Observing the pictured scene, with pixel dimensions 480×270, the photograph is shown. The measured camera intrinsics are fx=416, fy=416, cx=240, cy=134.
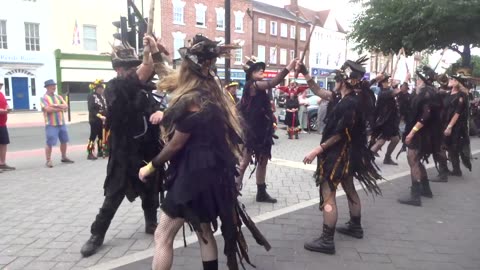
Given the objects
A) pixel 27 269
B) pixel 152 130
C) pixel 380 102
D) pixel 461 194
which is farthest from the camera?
pixel 380 102

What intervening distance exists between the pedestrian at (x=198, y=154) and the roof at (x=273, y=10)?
130 feet

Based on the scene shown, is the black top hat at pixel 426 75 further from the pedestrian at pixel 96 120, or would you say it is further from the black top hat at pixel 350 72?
the pedestrian at pixel 96 120

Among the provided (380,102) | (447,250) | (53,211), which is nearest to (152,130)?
(53,211)

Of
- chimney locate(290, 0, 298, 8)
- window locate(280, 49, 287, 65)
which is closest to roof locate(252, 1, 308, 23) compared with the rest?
chimney locate(290, 0, 298, 8)

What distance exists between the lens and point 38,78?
90.8 feet

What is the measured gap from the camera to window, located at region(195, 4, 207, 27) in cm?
3509

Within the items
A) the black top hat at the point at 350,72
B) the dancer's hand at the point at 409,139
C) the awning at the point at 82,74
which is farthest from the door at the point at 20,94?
the black top hat at the point at 350,72

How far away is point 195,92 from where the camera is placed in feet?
9.36

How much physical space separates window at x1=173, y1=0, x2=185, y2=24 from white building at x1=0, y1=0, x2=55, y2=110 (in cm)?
959

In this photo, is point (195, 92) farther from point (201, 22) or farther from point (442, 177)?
point (201, 22)

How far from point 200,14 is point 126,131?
33.0 metres

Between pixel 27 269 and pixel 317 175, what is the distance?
→ 9.44ft

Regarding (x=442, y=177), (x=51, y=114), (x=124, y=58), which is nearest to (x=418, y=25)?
(x=442, y=177)

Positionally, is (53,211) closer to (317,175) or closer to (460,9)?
(317,175)
